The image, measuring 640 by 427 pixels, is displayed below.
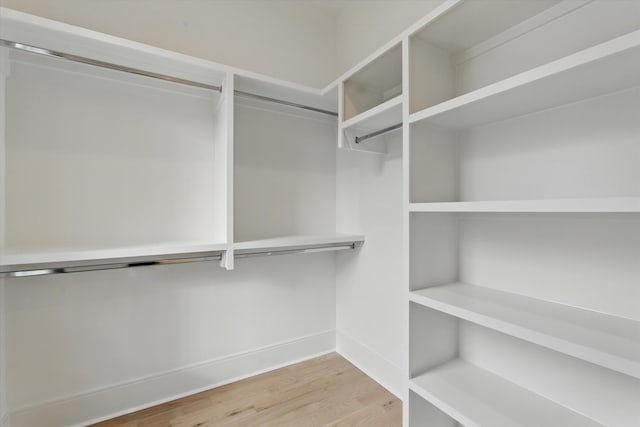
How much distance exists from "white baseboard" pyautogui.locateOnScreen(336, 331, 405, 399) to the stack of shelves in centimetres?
48

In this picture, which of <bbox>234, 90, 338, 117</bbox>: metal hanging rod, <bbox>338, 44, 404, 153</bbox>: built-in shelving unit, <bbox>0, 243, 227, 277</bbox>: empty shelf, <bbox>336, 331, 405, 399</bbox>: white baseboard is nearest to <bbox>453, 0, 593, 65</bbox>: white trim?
<bbox>338, 44, 404, 153</bbox>: built-in shelving unit

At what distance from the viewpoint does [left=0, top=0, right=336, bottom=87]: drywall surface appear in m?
1.48

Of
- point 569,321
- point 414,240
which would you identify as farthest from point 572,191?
point 414,240

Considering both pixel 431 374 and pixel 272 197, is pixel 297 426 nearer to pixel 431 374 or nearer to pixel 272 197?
pixel 431 374

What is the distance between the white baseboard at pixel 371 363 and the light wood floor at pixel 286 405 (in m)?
0.04

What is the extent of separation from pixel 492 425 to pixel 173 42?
7.73 ft

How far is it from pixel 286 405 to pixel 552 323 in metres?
1.38

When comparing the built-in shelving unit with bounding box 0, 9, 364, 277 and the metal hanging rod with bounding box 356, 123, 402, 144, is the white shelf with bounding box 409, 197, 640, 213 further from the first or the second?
the built-in shelving unit with bounding box 0, 9, 364, 277

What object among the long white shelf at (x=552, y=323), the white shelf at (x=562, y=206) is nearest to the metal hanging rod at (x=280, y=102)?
the white shelf at (x=562, y=206)

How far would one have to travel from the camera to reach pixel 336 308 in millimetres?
2230

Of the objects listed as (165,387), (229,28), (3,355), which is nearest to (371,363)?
(165,387)

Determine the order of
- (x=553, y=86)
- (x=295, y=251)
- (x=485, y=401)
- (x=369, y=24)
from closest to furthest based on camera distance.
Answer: (x=553, y=86)
(x=485, y=401)
(x=295, y=251)
(x=369, y=24)

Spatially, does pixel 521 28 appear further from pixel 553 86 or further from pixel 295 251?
pixel 295 251

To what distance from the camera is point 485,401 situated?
3.32ft
